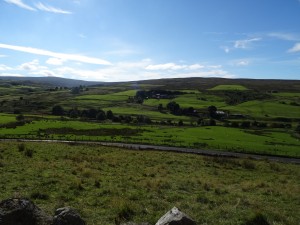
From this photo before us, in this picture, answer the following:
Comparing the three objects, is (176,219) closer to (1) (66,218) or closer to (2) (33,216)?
(1) (66,218)

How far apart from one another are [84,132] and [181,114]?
58470 mm

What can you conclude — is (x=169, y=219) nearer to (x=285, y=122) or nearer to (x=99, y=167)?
(x=99, y=167)

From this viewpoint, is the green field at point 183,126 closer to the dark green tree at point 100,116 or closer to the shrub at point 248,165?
the dark green tree at point 100,116

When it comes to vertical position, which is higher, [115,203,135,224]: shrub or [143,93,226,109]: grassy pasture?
[115,203,135,224]: shrub

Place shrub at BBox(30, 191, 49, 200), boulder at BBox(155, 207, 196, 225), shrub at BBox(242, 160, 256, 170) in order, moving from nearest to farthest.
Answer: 1. boulder at BBox(155, 207, 196, 225)
2. shrub at BBox(30, 191, 49, 200)
3. shrub at BBox(242, 160, 256, 170)

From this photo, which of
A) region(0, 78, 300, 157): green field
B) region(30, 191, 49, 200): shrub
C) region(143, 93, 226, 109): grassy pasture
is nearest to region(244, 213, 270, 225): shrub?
region(30, 191, 49, 200): shrub

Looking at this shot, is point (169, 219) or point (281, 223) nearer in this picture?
point (169, 219)

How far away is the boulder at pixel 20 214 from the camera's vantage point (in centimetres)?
919

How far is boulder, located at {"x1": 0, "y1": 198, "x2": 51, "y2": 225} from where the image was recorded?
30.1 feet

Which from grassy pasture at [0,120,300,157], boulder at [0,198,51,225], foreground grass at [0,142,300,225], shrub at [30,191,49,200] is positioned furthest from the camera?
grassy pasture at [0,120,300,157]

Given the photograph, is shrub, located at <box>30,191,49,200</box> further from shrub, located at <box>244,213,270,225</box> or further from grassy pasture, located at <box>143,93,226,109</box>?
grassy pasture, located at <box>143,93,226,109</box>

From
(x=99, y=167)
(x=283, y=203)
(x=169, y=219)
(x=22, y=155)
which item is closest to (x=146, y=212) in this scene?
(x=169, y=219)

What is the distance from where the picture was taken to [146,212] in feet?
45.2

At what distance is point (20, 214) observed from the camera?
9.41m
